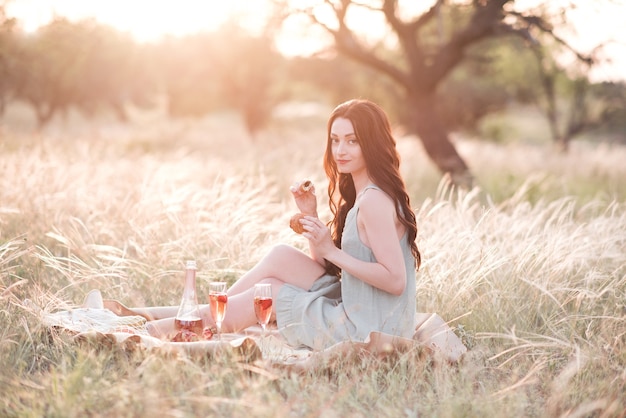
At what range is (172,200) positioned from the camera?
5715mm

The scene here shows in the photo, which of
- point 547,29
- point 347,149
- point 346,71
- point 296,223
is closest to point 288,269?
point 296,223

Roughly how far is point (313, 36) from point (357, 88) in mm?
17950

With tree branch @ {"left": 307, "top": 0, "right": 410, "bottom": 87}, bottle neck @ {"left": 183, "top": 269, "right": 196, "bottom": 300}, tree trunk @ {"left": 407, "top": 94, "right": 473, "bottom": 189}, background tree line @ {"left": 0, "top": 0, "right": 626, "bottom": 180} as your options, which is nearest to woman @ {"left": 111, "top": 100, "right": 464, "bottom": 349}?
bottle neck @ {"left": 183, "top": 269, "right": 196, "bottom": 300}

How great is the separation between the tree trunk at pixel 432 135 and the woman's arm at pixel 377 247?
6.98 meters

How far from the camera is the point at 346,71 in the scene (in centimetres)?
2766

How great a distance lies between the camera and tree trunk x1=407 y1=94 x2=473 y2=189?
10609 millimetres

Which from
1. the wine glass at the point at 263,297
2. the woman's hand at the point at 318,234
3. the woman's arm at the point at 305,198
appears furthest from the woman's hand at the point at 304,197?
the wine glass at the point at 263,297

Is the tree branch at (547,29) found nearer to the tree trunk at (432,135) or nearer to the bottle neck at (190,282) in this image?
the tree trunk at (432,135)

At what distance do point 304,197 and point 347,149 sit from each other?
0.43 m

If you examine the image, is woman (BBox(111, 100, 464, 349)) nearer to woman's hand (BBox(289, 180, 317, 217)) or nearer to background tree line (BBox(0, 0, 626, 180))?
woman's hand (BBox(289, 180, 317, 217))

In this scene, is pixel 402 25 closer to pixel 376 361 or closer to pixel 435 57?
pixel 435 57

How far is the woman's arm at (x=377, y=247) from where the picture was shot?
147 inches

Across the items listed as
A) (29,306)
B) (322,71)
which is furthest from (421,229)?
(322,71)

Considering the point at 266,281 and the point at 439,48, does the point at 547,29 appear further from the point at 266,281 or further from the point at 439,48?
the point at 266,281
